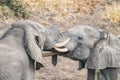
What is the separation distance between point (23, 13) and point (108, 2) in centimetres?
299

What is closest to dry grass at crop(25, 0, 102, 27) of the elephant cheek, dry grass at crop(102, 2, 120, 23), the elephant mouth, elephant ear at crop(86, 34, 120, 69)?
dry grass at crop(102, 2, 120, 23)

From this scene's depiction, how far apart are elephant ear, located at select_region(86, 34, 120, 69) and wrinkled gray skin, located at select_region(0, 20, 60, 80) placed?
78 centimetres

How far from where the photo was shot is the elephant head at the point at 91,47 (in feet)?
27.8

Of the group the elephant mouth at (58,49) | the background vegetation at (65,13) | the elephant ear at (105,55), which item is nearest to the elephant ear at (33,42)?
the elephant mouth at (58,49)

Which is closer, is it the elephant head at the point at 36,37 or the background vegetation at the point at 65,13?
the elephant head at the point at 36,37

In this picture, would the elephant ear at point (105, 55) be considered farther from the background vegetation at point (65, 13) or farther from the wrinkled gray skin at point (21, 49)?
the background vegetation at point (65, 13)

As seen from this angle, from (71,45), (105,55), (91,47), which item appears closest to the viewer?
(71,45)

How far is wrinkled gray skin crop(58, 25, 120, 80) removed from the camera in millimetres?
8508

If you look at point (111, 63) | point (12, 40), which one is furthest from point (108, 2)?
point (12, 40)

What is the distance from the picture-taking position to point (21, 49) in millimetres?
7672

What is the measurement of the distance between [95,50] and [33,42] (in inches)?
45.8

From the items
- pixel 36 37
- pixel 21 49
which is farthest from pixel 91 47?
pixel 21 49

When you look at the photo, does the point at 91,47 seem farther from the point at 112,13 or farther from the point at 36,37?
the point at 112,13

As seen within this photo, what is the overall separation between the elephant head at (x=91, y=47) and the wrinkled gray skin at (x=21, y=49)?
1.52ft
